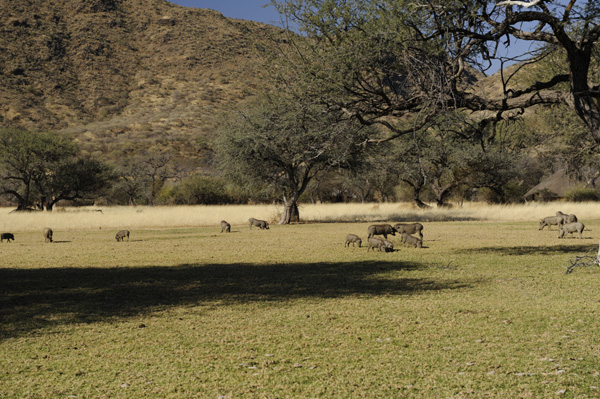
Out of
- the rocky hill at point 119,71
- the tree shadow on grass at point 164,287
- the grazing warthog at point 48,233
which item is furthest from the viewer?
the rocky hill at point 119,71

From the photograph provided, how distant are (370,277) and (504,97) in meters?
6.36

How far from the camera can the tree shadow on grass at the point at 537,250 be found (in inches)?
720

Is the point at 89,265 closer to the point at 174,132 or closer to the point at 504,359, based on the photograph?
the point at 504,359

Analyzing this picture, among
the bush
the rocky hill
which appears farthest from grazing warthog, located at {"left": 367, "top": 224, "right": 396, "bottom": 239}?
the rocky hill

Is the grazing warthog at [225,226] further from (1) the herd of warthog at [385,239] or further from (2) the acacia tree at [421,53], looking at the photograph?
(2) the acacia tree at [421,53]

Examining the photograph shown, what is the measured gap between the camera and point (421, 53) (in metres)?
14.5

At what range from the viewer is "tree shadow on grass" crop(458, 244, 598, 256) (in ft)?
60.0

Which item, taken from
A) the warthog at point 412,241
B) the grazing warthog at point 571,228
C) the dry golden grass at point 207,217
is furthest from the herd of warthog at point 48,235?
the grazing warthog at point 571,228

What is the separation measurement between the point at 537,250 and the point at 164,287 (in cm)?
1319

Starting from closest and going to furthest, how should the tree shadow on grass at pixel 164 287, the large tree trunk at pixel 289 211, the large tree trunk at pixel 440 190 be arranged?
the tree shadow on grass at pixel 164 287, the large tree trunk at pixel 289 211, the large tree trunk at pixel 440 190

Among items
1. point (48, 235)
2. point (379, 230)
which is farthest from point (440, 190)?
point (48, 235)

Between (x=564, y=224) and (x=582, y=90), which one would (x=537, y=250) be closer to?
(x=582, y=90)

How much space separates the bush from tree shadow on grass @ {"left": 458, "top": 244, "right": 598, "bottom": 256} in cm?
4159

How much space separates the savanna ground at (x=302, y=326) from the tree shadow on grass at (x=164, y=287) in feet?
0.18
